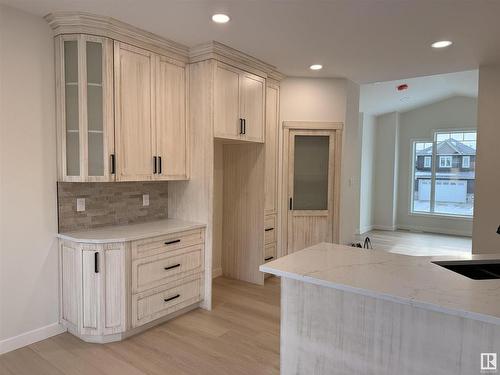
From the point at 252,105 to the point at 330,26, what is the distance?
130 centimetres

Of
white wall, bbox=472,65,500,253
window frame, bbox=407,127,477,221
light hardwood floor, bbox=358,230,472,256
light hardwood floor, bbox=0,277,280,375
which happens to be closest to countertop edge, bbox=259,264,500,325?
light hardwood floor, bbox=0,277,280,375

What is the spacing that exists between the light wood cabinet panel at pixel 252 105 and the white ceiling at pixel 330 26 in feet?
0.95

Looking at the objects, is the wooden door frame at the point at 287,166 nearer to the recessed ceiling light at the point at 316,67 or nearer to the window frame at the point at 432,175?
the recessed ceiling light at the point at 316,67

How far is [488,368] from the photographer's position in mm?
1445

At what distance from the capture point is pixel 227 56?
3.53 meters

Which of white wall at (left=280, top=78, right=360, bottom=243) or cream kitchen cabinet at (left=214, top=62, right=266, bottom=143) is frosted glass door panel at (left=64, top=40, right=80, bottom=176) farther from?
white wall at (left=280, top=78, right=360, bottom=243)

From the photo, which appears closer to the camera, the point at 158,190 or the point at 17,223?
the point at 17,223

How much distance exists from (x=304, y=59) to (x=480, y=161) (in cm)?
241

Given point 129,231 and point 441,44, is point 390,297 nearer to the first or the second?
point 129,231

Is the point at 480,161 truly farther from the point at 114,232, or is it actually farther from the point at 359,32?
the point at 114,232

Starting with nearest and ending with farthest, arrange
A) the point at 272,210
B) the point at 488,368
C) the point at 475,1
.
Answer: the point at 488,368 → the point at 475,1 → the point at 272,210

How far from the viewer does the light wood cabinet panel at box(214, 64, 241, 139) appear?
349 centimetres

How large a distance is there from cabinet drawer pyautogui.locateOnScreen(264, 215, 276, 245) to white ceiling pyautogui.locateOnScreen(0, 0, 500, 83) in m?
1.89

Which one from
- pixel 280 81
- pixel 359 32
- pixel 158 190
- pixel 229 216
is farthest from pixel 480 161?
pixel 158 190
